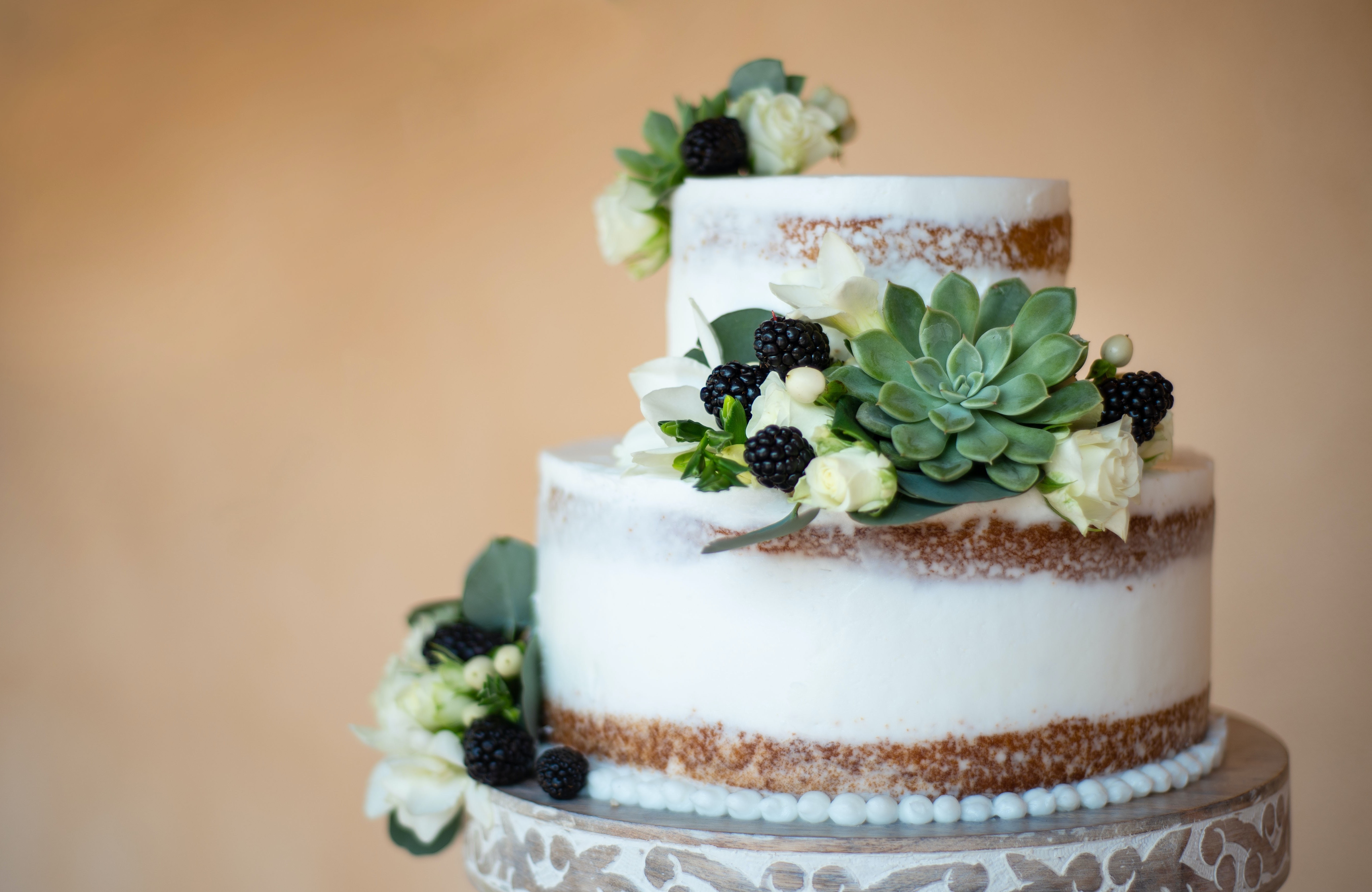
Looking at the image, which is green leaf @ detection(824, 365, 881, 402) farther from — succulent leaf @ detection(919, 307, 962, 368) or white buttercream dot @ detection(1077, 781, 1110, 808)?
white buttercream dot @ detection(1077, 781, 1110, 808)

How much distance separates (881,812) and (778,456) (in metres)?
0.39

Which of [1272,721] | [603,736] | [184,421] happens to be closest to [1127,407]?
[603,736]

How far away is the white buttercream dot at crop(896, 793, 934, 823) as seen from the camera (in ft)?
4.05

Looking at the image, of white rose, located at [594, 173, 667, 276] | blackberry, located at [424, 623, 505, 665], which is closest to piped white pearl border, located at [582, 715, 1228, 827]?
blackberry, located at [424, 623, 505, 665]

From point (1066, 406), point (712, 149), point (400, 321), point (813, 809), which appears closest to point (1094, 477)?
point (1066, 406)

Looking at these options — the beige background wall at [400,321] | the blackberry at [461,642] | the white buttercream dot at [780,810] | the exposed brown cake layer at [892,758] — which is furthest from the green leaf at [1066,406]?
the beige background wall at [400,321]

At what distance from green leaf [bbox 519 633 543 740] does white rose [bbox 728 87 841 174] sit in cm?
68

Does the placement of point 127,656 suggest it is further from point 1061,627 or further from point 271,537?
point 1061,627

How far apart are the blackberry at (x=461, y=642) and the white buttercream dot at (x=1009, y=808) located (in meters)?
0.67

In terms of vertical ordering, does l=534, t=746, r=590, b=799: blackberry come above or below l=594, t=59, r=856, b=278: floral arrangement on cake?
below

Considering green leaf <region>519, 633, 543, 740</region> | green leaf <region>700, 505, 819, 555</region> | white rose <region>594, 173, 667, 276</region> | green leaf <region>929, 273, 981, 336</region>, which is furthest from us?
white rose <region>594, 173, 667, 276</region>

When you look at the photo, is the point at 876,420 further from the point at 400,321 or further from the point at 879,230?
the point at 400,321

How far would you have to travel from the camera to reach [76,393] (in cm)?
315

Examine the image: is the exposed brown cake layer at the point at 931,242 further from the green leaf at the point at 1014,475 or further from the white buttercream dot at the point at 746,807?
the white buttercream dot at the point at 746,807
